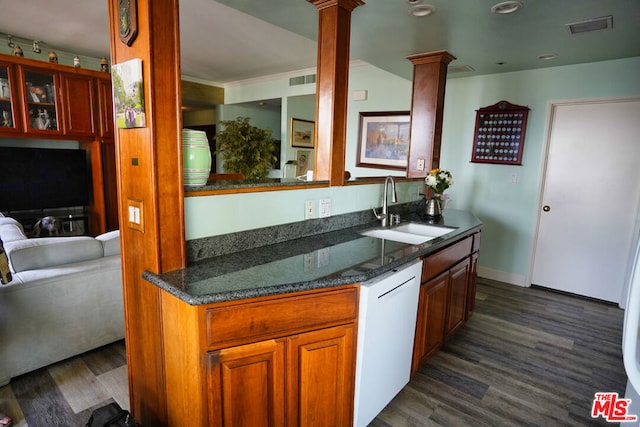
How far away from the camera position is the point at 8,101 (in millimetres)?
4012

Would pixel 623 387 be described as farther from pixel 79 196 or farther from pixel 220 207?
pixel 79 196

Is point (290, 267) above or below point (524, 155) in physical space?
below

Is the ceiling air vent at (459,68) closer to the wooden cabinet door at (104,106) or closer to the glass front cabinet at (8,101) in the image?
the wooden cabinet door at (104,106)

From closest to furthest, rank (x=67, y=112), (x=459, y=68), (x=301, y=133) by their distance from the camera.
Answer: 1. (x=459, y=68)
2. (x=67, y=112)
3. (x=301, y=133)

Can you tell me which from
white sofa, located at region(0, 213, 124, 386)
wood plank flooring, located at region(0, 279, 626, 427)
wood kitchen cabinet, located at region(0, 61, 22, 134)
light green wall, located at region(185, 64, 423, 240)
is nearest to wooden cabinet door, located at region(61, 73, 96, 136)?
wood kitchen cabinet, located at region(0, 61, 22, 134)

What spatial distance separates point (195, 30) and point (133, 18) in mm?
2855

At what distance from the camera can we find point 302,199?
80.9 inches

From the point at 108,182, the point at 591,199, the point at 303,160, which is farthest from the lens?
the point at 303,160

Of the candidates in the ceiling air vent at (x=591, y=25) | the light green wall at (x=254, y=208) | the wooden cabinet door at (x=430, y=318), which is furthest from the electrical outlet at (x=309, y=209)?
the ceiling air vent at (x=591, y=25)

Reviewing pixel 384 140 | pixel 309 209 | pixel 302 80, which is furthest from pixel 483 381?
pixel 302 80

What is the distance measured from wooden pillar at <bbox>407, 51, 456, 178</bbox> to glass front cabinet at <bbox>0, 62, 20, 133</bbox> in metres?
4.39

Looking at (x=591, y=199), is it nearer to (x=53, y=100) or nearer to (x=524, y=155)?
(x=524, y=155)

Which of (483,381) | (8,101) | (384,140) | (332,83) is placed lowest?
(483,381)

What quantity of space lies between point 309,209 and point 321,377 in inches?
37.1
